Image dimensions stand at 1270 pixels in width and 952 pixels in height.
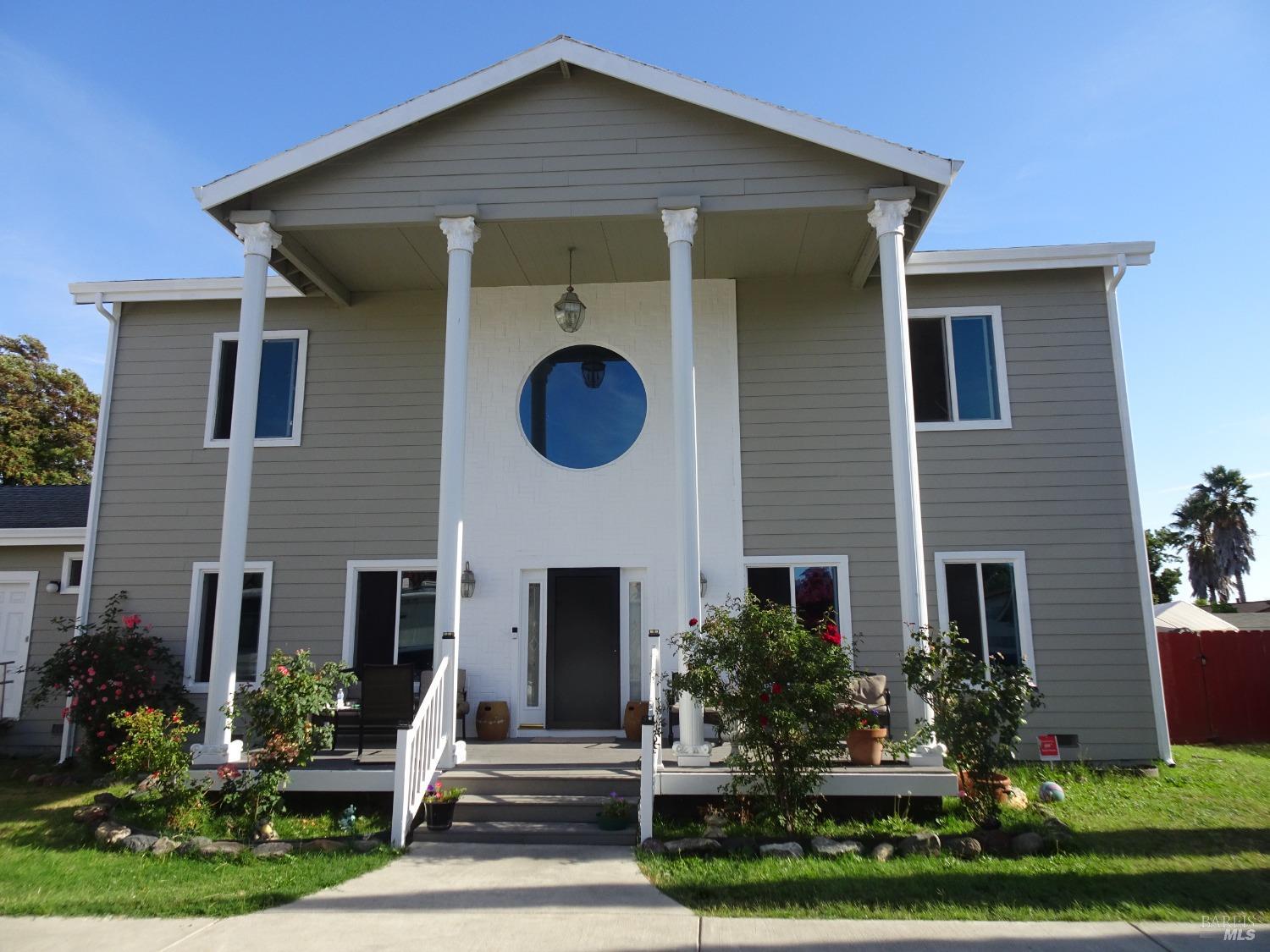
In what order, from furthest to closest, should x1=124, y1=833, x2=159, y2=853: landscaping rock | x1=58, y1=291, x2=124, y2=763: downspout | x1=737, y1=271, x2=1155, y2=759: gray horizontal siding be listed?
x1=58, y1=291, x2=124, y2=763: downspout → x1=737, y1=271, x2=1155, y2=759: gray horizontal siding → x1=124, y1=833, x2=159, y2=853: landscaping rock

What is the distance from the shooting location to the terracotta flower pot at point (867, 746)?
21.9 ft

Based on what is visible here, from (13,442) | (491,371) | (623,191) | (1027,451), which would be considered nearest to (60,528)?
(491,371)

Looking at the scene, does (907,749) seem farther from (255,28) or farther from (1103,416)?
(255,28)

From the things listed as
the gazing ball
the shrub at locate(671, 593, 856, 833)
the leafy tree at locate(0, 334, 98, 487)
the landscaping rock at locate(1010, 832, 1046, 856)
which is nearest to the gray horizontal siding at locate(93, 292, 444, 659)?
the shrub at locate(671, 593, 856, 833)

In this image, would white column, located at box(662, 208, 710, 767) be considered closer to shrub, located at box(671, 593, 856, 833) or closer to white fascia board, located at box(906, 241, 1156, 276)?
shrub, located at box(671, 593, 856, 833)

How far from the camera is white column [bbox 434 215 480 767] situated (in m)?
7.42

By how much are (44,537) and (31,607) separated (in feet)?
3.16

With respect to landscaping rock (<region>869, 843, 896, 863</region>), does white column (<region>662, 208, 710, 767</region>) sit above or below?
above

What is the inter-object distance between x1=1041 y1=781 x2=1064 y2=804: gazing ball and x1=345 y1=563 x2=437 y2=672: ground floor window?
21.0 feet

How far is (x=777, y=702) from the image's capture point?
6082mm

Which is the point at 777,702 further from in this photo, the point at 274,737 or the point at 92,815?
the point at 92,815

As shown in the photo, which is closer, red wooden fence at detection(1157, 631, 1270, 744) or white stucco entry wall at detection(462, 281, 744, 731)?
white stucco entry wall at detection(462, 281, 744, 731)

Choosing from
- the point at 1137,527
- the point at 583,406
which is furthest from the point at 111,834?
the point at 1137,527

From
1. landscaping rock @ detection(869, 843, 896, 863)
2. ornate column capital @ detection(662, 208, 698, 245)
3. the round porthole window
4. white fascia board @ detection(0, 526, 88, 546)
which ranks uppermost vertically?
ornate column capital @ detection(662, 208, 698, 245)
